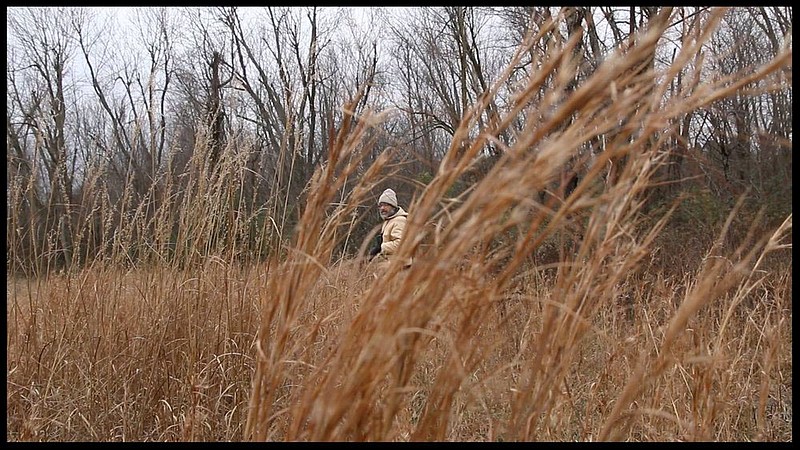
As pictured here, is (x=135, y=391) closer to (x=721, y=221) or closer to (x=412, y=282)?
(x=412, y=282)

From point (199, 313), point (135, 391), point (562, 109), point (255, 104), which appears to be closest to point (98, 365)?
point (135, 391)

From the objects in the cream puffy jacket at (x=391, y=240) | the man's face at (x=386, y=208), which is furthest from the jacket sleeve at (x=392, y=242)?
the man's face at (x=386, y=208)

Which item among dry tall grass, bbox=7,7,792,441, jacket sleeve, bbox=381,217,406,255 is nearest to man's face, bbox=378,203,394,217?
jacket sleeve, bbox=381,217,406,255

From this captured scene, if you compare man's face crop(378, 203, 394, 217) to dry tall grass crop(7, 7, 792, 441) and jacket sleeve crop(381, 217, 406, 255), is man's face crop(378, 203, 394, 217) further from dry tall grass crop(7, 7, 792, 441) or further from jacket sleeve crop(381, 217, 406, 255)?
dry tall grass crop(7, 7, 792, 441)

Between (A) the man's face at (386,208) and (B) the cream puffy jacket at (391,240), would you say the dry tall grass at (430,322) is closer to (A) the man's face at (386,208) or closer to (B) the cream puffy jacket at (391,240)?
(B) the cream puffy jacket at (391,240)

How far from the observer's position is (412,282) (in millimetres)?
Answer: 688

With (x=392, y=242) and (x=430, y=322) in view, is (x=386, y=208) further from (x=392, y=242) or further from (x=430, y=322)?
(x=430, y=322)

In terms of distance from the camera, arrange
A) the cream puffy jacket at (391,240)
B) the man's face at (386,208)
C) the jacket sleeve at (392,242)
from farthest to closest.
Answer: the man's face at (386,208) < the jacket sleeve at (392,242) < the cream puffy jacket at (391,240)

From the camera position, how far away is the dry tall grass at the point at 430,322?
71 centimetres

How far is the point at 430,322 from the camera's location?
87 cm

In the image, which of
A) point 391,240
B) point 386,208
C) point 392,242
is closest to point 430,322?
point 392,242

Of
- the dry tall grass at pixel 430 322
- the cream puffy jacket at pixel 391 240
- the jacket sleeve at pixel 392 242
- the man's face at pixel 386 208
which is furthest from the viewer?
the man's face at pixel 386 208

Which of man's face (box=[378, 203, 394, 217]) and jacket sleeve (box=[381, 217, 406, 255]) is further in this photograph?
man's face (box=[378, 203, 394, 217])

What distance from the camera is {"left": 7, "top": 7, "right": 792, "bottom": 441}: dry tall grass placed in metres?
0.71
